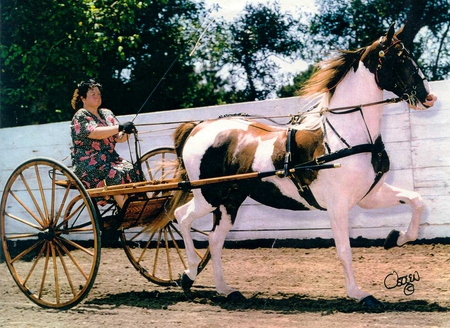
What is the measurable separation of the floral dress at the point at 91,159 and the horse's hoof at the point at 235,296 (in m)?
1.48

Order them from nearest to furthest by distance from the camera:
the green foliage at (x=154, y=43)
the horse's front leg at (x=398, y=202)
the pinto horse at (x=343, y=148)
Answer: the pinto horse at (x=343, y=148) < the horse's front leg at (x=398, y=202) < the green foliage at (x=154, y=43)

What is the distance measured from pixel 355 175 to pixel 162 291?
2239mm

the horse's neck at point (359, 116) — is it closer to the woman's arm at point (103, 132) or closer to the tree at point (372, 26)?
the woman's arm at point (103, 132)

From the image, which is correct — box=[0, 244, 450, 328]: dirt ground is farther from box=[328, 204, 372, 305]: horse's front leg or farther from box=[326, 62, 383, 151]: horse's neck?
box=[326, 62, 383, 151]: horse's neck

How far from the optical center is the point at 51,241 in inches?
180

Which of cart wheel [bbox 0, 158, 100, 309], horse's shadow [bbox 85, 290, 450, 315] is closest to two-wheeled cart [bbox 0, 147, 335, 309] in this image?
cart wheel [bbox 0, 158, 100, 309]

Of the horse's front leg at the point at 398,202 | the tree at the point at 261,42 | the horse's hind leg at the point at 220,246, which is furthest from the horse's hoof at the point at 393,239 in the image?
the tree at the point at 261,42

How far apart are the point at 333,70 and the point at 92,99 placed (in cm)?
238

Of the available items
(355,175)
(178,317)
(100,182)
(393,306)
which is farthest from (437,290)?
(100,182)

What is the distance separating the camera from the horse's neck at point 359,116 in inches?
150

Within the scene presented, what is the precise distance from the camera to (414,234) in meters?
3.77

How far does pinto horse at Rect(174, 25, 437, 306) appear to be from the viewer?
12.1 ft

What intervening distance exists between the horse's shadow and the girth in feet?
2.47

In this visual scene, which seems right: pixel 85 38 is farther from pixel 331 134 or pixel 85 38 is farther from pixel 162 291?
pixel 331 134
